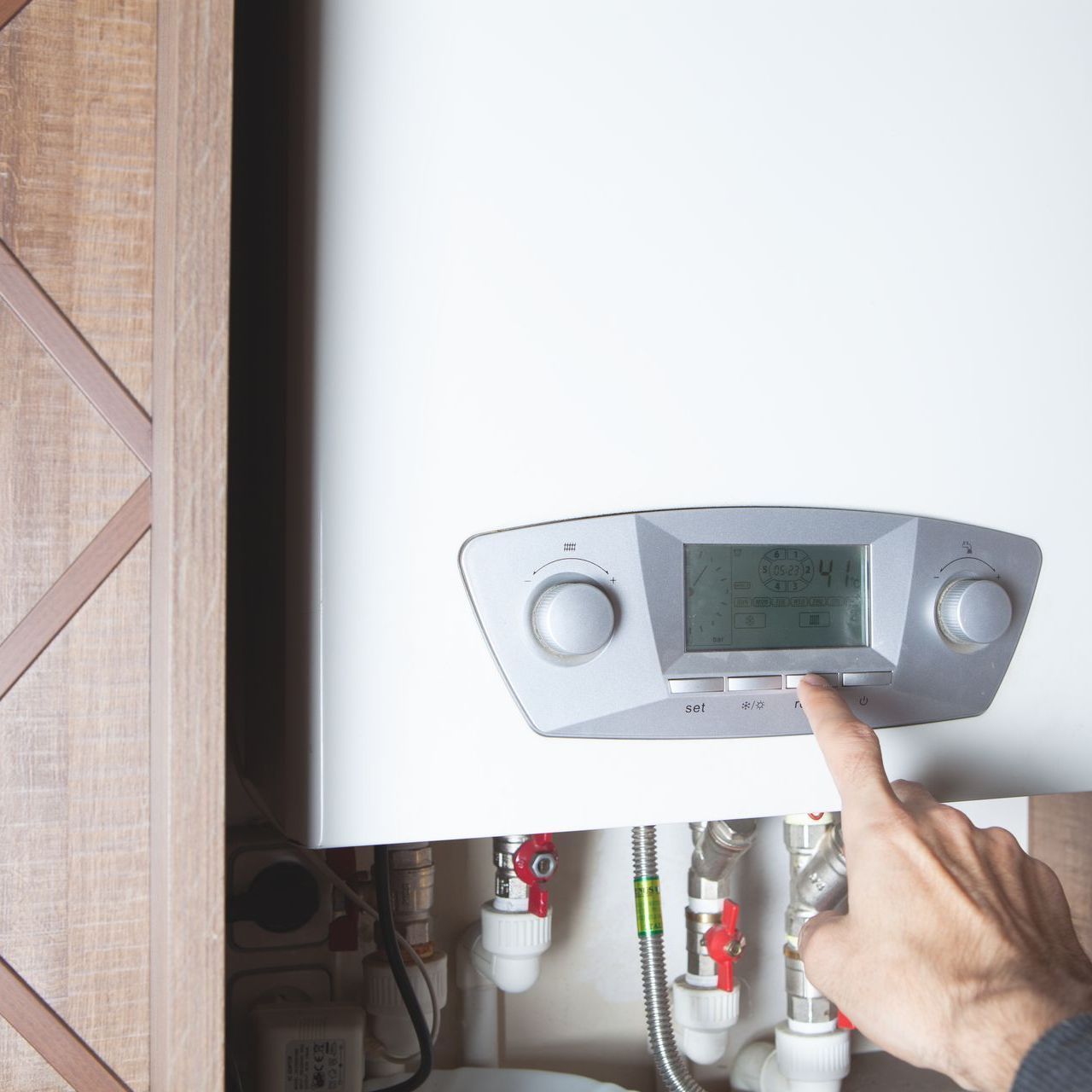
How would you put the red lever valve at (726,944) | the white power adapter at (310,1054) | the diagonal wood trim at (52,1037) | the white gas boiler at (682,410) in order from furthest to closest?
the red lever valve at (726,944) < the white power adapter at (310,1054) < the white gas boiler at (682,410) < the diagonal wood trim at (52,1037)

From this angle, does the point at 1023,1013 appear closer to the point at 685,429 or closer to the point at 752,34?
the point at 685,429

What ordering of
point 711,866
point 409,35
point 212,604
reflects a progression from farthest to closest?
point 711,866
point 409,35
point 212,604

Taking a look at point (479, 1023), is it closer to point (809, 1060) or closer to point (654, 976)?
point (654, 976)

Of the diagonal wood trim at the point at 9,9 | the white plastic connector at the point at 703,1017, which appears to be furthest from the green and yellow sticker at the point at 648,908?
the diagonal wood trim at the point at 9,9

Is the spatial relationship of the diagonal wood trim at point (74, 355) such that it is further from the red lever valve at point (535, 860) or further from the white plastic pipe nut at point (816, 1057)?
the white plastic pipe nut at point (816, 1057)

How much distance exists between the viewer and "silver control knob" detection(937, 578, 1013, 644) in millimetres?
669

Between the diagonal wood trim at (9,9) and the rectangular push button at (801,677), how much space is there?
0.53 metres

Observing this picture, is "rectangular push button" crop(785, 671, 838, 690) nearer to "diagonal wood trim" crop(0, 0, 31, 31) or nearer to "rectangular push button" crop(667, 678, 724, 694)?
"rectangular push button" crop(667, 678, 724, 694)

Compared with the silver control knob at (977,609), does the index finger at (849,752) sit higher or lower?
lower

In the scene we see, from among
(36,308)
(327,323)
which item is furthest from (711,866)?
(36,308)

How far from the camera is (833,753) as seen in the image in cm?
62

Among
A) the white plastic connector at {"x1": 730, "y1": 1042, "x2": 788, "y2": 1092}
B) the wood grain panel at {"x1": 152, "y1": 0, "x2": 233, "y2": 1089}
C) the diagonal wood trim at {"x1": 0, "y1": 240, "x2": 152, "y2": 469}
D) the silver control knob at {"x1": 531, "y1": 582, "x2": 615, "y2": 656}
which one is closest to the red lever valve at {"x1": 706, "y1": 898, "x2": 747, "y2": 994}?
the white plastic connector at {"x1": 730, "y1": 1042, "x2": 788, "y2": 1092}

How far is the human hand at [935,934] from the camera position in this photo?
53 cm

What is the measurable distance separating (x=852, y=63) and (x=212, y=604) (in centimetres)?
49
